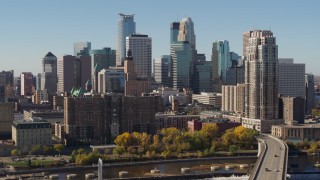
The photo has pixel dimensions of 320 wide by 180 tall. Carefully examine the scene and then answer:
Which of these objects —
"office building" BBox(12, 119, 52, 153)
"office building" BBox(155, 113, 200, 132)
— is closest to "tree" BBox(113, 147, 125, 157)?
"office building" BBox(12, 119, 52, 153)

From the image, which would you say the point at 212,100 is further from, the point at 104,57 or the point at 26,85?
the point at 26,85

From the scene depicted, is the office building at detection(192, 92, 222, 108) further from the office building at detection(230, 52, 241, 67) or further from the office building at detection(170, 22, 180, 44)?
the office building at detection(170, 22, 180, 44)

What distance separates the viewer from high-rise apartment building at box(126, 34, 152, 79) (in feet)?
511

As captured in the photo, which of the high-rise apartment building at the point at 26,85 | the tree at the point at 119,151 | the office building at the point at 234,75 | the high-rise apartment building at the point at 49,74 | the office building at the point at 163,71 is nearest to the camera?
the tree at the point at 119,151

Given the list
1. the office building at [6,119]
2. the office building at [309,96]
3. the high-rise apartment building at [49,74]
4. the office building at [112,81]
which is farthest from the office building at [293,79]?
the high-rise apartment building at [49,74]

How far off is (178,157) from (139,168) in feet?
20.6

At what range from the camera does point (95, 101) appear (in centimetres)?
7250

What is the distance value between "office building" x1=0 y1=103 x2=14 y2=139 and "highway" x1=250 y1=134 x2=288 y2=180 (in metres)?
31.9

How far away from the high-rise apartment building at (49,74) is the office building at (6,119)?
67.2 meters

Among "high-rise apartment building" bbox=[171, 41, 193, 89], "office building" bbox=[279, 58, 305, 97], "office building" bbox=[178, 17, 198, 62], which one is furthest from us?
"office building" bbox=[178, 17, 198, 62]

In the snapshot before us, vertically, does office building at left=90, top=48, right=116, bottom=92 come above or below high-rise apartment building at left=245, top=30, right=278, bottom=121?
above

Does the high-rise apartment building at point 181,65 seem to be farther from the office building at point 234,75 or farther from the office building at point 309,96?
the office building at point 309,96

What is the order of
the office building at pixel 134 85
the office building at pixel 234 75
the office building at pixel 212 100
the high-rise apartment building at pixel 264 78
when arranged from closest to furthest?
the high-rise apartment building at pixel 264 78 → the office building at pixel 134 85 → the office building at pixel 212 100 → the office building at pixel 234 75

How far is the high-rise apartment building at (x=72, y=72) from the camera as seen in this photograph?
143500 millimetres
